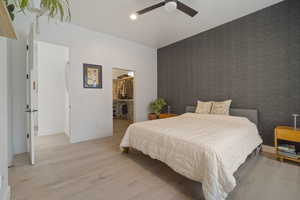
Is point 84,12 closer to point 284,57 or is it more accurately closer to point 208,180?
point 208,180

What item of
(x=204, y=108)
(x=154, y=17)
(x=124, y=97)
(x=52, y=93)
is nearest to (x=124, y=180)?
(x=204, y=108)

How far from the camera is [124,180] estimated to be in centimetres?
186

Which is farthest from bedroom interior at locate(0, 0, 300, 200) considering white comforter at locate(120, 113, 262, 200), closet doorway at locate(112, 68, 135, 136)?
closet doorway at locate(112, 68, 135, 136)

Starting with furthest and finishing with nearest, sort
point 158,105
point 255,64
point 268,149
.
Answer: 1. point 158,105
2. point 255,64
3. point 268,149

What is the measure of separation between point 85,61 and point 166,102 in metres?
2.90

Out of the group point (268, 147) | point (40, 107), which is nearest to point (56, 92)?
point (40, 107)

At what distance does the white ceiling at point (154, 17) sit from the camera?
8.75 feet

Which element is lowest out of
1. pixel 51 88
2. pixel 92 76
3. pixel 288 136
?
pixel 288 136

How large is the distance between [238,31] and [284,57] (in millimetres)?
1088

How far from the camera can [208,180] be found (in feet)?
4.50

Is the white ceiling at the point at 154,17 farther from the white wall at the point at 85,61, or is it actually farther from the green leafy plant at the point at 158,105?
the green leafy plant at the point at 158,105

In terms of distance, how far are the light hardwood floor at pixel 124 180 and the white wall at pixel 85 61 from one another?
99 centimetres

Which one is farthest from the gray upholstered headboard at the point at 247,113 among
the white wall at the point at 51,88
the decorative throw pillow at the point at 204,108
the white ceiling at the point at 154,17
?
the white wall at the point at 51,88

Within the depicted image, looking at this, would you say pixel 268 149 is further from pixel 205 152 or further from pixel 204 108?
pixel 205 152
